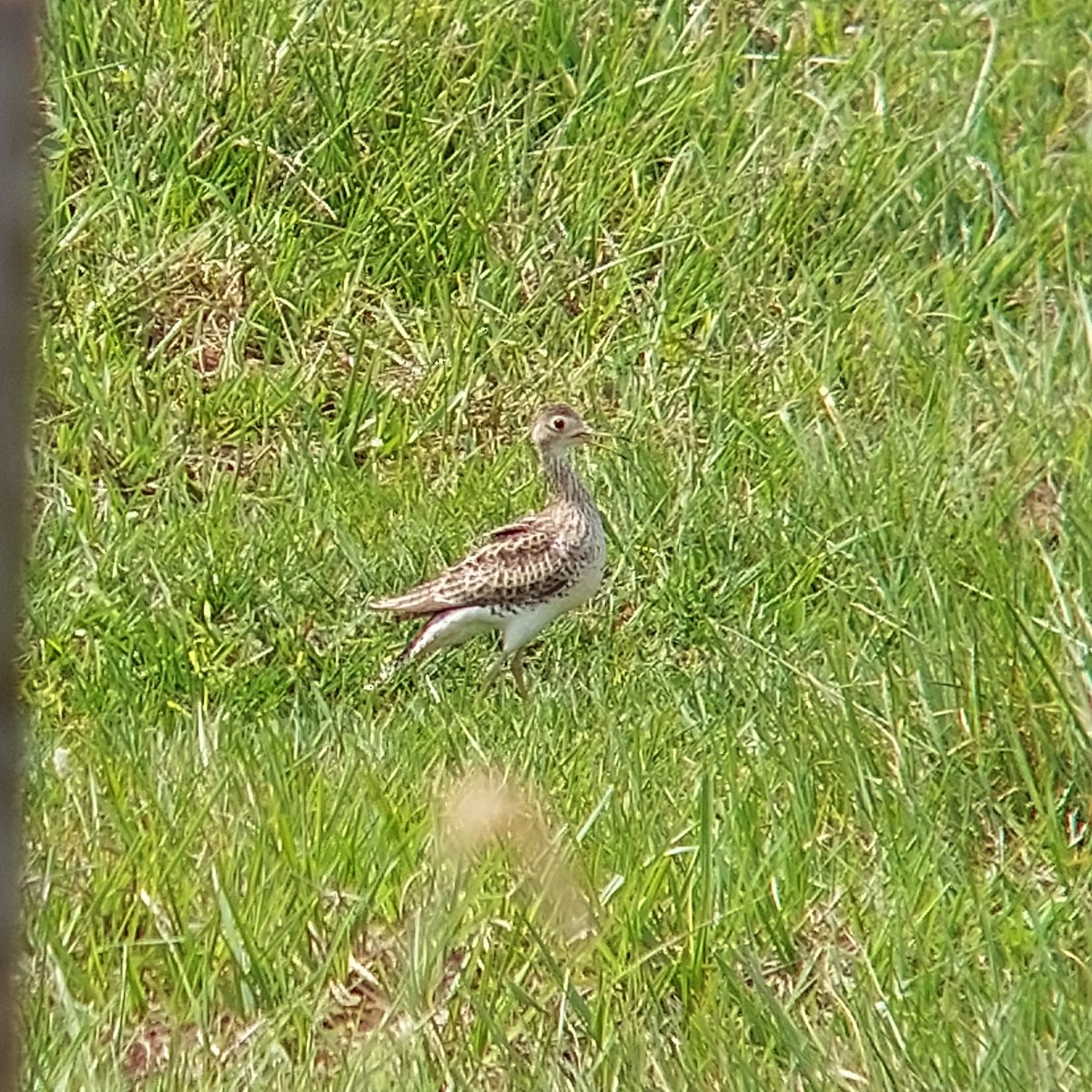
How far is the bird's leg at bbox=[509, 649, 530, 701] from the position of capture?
6.98 m

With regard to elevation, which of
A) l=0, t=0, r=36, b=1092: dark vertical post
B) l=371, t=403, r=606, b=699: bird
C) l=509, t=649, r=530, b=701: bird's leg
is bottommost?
l=509, t=649, r=530, b=701: bird's leg

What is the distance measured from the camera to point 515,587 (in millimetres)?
7188

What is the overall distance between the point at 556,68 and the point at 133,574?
3009 millimetres

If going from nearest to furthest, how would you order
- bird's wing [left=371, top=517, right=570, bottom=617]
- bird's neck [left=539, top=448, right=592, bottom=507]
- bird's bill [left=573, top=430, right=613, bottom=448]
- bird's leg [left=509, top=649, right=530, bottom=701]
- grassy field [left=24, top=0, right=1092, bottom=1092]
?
grassy field [left=24, top=0, right=1092, bottom=1092] < bird's leg [left=509, top=649, right=530, bottom=701] < bird's wing [left=371, top=517, right=570, bottom=617] < bird's neck [left=539, top=448, right=592, bottom=507] < bird's bill [left=573, top=430, right=613, bottom=448]

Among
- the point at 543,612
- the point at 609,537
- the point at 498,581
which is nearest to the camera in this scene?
the point at 498,581

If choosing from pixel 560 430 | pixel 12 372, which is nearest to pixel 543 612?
pixel 560 430

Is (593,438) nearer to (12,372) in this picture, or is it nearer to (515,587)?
(515,587)

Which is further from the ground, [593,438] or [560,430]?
[560,430]

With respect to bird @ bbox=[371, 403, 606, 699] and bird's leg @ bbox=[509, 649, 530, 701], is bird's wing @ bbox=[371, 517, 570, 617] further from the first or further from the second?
bird's leg @ bbox=[509, 649, 530, 701]

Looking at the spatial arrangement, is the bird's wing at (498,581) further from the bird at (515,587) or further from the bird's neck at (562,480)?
the bird's neck at (562,480)

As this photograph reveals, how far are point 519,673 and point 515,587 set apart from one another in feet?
0.83

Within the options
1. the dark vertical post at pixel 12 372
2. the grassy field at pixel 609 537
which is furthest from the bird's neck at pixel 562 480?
the dark vertical post at pixel 12 372

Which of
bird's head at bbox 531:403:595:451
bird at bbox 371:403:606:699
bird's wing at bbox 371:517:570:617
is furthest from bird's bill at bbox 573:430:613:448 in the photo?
bird's wing at bbox 371:517:570:617

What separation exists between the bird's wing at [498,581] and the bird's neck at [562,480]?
22cm
